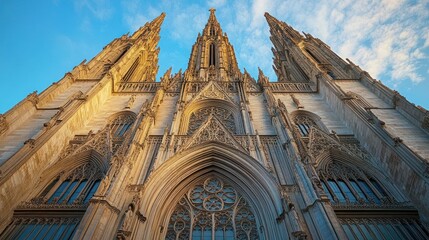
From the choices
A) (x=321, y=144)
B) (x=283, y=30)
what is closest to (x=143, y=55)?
(x=283, y=30)

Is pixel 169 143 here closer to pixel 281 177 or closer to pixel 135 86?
pixel 281 177

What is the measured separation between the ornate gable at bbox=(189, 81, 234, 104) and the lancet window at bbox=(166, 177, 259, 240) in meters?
6.51

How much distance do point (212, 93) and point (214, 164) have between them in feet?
21.6

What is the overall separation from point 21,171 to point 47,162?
1580 millimetres

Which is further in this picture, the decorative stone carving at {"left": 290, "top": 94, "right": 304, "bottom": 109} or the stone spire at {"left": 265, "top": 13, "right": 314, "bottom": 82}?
the stone spire at {"left": 265, "top": 13, "right": 314, "bottom": 82}

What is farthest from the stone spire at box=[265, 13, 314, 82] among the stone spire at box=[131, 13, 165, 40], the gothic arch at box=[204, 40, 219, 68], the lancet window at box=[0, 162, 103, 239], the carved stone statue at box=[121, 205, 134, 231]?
the lancet window at box=[0, 162, 103, 239]

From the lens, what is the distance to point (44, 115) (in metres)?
13.4

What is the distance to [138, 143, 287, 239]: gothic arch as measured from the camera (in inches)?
354

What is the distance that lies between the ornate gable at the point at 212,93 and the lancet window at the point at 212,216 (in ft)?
21.4

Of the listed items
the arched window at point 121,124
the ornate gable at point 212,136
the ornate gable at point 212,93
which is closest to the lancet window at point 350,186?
the ornate gable at point 212,136

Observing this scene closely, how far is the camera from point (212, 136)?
40.3 feet

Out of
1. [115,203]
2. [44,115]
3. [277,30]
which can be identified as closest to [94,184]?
[115,203]

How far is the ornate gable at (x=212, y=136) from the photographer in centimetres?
1182

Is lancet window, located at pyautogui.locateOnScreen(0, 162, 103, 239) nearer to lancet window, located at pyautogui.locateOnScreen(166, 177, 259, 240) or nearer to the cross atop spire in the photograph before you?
lancet window, located at pyautogui.locateOnScreen(166, 177, 259, 240)
